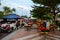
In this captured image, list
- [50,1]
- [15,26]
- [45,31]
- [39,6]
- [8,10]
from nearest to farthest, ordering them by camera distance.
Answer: [45,31], [50,1], [15,26], [39,6], [8,10]

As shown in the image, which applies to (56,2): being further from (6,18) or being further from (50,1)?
(6,18)

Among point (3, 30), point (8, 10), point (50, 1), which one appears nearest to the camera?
point (3, 30)

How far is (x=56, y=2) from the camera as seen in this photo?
119 feet

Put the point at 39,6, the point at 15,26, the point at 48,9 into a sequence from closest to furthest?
the point at 15,26 → the point at 48,9 → the point at 39,6

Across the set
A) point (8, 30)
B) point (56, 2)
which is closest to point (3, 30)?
point (8, 30)

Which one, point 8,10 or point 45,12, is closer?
point 45,12

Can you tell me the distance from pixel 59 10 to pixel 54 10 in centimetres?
233

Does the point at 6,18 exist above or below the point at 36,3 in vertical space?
below

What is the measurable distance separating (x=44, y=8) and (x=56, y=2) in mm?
5760

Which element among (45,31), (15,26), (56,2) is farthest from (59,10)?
(45,31)

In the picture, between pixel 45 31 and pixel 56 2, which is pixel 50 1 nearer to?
pixel 56 2

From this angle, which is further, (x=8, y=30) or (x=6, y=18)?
(x=6, y=18)

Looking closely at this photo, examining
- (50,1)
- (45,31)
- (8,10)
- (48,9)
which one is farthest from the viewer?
(8,10)

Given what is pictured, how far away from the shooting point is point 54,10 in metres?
39.6
